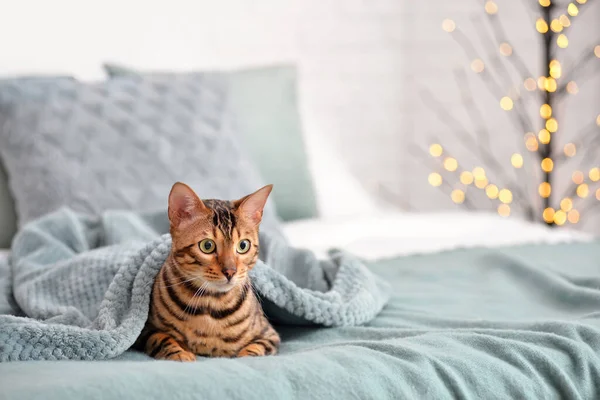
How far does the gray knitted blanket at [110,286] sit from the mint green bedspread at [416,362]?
42 mm

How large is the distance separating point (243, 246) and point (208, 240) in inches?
2.4

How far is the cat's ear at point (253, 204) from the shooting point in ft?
3.40

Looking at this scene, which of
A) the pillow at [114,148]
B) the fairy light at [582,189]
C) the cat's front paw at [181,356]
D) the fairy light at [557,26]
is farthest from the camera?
the fairy light at [582,189]

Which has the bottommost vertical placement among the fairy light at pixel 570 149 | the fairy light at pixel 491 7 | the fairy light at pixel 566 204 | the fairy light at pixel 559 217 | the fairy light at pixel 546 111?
the fairy light at pixel 559 217

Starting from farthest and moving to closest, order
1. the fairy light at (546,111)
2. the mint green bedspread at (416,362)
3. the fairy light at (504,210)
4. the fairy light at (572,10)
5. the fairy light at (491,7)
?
the fairy light at (504,210) < the fairy light at (491,7) < the fairy light at (546,111) < the fairy light at (572,10) < the mint green bedspread at (416,362)

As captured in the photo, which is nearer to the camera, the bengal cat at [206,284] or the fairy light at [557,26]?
the bengal cat at [206,284]

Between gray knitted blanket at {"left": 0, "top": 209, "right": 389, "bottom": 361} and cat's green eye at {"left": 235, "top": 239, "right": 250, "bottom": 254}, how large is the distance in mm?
108

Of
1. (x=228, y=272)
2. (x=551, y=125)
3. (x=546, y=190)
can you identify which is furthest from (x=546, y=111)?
(x=228, y=272)

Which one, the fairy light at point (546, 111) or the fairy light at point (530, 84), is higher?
the fairy light at point (530, 84)

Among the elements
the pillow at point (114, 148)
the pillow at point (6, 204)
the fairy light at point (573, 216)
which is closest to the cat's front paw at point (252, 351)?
the pillow at point (114, 148)

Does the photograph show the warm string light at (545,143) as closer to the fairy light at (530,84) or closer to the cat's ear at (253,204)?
the fairy light at (530,84)

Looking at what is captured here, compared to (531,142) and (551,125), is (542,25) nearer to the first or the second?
(551,125)

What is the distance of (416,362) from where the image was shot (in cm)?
94

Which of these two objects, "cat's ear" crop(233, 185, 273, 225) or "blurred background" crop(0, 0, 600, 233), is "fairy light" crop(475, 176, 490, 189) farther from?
"cat's ear" crop(233, 185, 273, 225)
